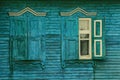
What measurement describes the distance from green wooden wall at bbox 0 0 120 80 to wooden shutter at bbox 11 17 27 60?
7.4 inches

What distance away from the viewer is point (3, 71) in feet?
51.9

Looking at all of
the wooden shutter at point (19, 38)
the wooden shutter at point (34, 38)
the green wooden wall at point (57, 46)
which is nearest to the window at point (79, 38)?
the green wooden wall at point (57, 46)

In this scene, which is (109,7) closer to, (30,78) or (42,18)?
(42,18)

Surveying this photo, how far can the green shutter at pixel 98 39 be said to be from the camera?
15844 millimetres

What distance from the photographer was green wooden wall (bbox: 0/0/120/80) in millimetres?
15789

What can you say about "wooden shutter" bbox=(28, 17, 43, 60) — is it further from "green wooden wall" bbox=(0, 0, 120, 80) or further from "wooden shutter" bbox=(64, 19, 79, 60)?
"wooden shutter" bbox=(64, 19, 79, 60)

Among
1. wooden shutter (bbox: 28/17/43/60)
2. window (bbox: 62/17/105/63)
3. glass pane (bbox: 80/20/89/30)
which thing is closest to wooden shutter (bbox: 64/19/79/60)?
window (bbox: 62/17/105/63)

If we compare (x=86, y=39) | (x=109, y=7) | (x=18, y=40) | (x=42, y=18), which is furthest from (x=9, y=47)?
(x=109, y=7)

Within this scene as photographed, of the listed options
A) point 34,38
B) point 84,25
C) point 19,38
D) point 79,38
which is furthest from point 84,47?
point 19,38

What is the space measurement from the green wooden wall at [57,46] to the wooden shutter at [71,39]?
222 mm

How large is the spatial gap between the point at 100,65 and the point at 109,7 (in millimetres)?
2079

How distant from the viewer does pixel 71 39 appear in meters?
15.8

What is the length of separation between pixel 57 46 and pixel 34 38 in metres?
0.86

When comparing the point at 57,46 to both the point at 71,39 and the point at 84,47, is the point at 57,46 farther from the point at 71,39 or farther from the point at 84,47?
the point at 84,47
